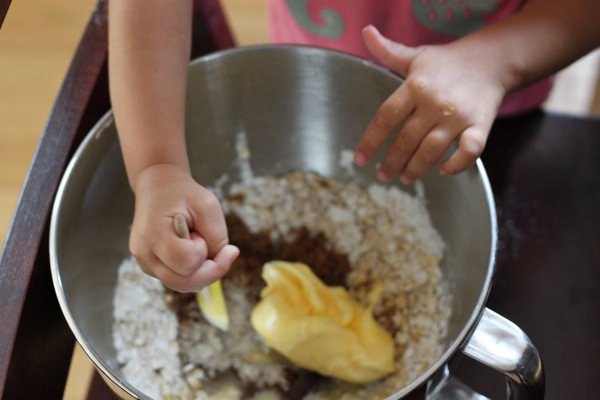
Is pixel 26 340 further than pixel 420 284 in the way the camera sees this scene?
No

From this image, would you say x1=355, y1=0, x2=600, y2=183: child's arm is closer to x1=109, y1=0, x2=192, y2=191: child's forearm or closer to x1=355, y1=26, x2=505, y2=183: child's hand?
x1=355, y1=26, x2=505, y2=183: child's hand

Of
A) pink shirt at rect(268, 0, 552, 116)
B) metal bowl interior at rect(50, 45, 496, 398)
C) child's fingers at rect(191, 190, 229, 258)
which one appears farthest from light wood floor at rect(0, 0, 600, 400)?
pink shirt at rect(268, 0, 552, 116)

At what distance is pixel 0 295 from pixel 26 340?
4cm

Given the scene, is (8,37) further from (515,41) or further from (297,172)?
(515,41)

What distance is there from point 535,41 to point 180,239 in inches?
12.9

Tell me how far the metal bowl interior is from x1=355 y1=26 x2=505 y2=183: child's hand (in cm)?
3

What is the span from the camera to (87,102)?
1.85 ft

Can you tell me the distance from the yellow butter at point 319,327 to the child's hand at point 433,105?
14 centimetres

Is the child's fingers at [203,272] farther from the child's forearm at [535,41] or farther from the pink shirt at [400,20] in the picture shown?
the pink shirt at [400,20]

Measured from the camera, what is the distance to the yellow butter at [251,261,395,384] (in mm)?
582

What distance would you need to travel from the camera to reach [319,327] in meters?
0.60

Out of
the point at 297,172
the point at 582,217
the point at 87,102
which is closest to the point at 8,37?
the point at 87,102

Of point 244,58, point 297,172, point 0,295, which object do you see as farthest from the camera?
point 297,172

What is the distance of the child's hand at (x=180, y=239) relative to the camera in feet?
1.43
